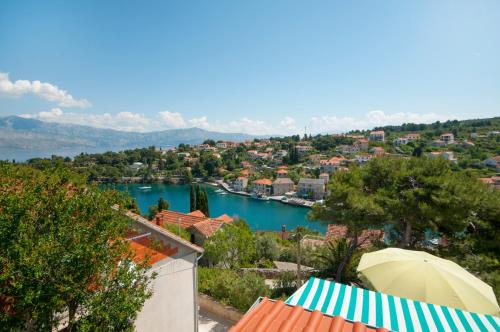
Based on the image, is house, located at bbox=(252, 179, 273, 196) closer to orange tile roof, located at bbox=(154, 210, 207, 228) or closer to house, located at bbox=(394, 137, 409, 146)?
orange tile roof, located at bbox=(154, 210, 207, 228)

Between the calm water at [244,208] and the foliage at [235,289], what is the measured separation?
32.1m

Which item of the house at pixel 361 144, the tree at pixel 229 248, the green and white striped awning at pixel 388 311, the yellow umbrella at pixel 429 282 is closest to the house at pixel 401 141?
the house at pixel 361 144

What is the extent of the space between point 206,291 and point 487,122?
146306 millimetres

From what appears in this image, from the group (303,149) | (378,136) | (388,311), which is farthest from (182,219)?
(378,136)

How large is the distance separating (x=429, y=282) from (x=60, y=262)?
5.48m

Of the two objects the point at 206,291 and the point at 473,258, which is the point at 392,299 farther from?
the point at 206,291

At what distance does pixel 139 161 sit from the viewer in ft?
334

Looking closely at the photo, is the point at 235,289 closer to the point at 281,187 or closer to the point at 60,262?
the point at 60,262

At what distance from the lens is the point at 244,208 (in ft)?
180

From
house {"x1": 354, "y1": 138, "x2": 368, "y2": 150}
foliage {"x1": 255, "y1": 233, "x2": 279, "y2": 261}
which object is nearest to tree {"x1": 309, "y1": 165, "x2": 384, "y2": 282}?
foliage {"x1": 255, "y1": 233, "x2": 279, "y2": 261}

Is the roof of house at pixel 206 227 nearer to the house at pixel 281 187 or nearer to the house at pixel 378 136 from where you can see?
the house at pixel 281 187

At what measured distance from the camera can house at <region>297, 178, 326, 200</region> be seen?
57.4 meters

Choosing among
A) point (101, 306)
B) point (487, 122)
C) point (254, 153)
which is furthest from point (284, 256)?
point (487, 122)

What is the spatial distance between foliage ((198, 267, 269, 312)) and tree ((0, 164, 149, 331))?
4.72 meters
